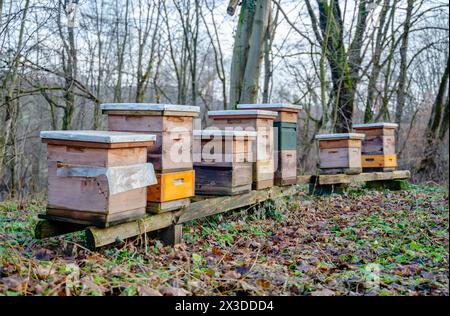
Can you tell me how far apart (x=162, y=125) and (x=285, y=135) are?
268cm

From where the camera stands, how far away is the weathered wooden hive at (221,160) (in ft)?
16.3

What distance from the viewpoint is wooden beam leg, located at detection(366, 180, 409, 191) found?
9.02 m

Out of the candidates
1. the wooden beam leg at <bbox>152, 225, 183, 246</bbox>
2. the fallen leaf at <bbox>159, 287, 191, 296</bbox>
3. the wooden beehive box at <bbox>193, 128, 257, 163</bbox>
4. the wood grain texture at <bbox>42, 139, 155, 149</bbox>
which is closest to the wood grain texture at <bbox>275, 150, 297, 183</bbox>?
the wooden beehive box at <bbox>193, 128, 257, 163</bbox>

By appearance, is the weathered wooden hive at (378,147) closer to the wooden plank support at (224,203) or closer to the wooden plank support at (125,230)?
the wooden plank support at (224,203)

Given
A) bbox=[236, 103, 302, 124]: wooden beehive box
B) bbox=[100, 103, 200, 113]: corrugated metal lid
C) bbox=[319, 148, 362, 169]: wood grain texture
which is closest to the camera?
bbox=[100, 103, 200, 113]: corrugated metal lid

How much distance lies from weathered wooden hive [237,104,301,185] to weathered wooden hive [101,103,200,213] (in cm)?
204

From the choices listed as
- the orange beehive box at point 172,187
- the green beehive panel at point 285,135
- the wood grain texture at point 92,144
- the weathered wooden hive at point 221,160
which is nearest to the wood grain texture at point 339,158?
the green beehive panel at point 285,135

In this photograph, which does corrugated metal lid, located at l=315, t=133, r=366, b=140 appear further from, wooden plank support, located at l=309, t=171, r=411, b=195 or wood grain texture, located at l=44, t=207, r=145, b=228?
wood grain texture, located at l=44, t=207, r=145, b=228

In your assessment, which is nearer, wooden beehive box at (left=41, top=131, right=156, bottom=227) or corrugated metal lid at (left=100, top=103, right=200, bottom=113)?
wooden beehive box at (left=41, top=131, right=156, bottom=227)

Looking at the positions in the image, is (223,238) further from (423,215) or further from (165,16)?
(165,16)

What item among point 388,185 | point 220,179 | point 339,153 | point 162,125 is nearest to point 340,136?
point 339,153

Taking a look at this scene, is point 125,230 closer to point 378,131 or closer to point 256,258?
point 256,258

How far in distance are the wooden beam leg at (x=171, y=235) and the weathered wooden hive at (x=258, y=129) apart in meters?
1.65

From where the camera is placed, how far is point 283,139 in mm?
6219
